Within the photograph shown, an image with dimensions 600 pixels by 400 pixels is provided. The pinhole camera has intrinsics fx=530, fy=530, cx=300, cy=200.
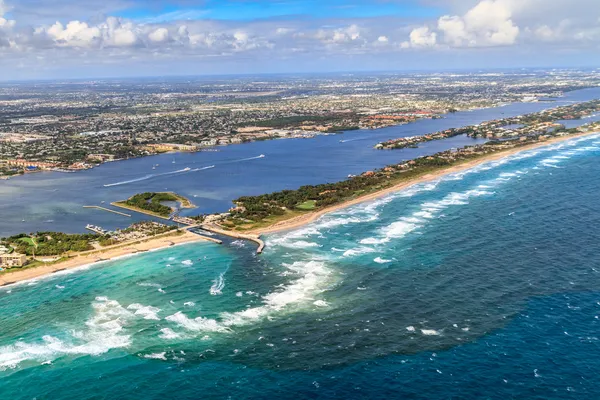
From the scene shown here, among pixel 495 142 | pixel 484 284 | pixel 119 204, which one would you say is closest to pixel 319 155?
pixel 495 142

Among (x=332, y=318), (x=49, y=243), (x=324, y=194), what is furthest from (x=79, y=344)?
(x=324, y=194)

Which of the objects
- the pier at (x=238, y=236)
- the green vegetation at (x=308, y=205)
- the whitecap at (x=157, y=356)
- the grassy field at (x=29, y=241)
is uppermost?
the grassy field at (x=29, y=241)

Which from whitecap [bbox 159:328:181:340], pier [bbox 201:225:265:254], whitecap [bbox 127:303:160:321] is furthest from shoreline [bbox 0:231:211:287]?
whitecap [bbox 159:328:181:340]

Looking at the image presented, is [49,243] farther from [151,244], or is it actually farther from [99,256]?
[151,244]

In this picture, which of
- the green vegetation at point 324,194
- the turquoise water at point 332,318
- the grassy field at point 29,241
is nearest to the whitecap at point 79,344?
the turquoise water at point 332,318

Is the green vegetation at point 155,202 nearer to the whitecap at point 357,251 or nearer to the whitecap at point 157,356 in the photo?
the whitecap at point 357,251

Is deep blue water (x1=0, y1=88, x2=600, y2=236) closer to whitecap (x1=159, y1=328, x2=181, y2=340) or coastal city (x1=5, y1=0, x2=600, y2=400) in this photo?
coastal city (x1=5, y1=0, x2=600, y2=400)
